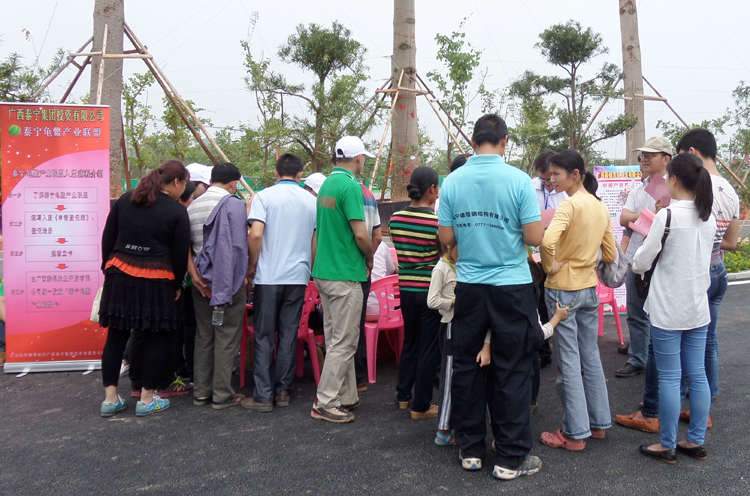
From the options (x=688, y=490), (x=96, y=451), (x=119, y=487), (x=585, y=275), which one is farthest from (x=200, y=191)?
(x=688, y=490)

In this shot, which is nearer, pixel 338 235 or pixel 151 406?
pixel 338 235

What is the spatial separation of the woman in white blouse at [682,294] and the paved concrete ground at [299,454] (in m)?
0.25

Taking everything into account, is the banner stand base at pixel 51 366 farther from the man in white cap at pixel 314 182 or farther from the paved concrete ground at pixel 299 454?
the man in white cap at pixel 314 182

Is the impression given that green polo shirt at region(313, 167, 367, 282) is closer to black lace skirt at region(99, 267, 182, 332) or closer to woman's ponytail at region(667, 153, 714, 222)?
black lace skirt at region(99, 267, 182, 332)

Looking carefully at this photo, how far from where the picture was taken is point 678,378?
298cm

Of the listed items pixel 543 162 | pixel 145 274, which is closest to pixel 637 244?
pixel 543 162

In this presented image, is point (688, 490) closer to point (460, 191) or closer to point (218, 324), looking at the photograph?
point (460, 191)

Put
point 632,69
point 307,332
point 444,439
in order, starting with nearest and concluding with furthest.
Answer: point 444,439, point 307,332, point 632,69

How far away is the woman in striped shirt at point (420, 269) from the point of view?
11.8ft

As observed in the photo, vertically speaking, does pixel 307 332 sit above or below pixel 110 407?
above

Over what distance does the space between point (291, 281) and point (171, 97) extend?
4992mm

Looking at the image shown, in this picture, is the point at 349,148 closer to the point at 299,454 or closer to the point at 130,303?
the point at 130,303

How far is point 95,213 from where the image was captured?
4.70m

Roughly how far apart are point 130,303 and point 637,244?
3750 millimetres
